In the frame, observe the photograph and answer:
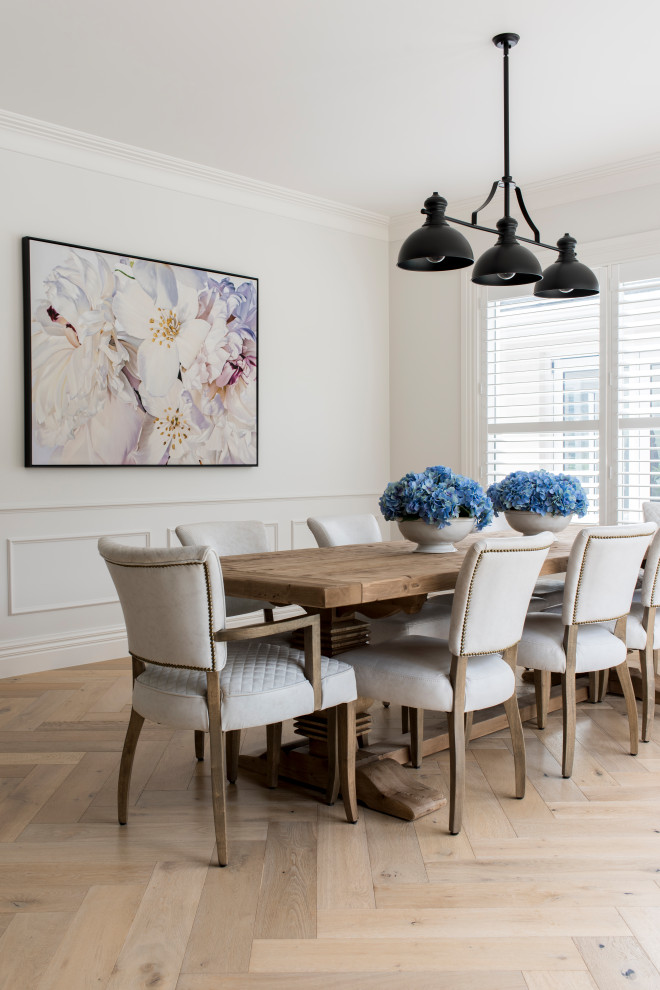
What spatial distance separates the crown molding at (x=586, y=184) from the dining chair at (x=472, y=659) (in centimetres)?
327

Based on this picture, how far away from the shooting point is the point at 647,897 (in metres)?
2.15

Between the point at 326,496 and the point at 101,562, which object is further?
the point at 326,496

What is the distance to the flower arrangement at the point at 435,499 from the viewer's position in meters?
3.21

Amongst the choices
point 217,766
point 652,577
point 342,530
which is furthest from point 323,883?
point 342,530

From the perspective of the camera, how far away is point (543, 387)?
18.1 ft

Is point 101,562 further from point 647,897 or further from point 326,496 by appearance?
point 647,897

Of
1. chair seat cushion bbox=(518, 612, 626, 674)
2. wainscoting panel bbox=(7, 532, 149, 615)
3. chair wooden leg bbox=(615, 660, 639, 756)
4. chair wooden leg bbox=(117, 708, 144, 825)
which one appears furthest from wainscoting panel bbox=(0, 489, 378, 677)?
chair wooden leg bbox=(615, 660, 639, 756)

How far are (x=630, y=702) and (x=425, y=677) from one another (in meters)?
1.04

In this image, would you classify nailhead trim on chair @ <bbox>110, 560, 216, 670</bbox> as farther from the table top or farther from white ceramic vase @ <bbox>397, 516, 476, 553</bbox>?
white ceramic vase @ <bbox>397, 516, 476, 553</bbox>

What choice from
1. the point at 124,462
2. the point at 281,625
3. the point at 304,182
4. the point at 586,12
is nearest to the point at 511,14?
the point at 586,12

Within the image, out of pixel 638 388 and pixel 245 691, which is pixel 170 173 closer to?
pixel 638 388

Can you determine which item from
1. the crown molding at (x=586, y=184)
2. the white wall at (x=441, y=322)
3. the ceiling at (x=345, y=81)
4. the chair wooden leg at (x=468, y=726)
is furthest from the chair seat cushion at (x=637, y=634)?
the crown molding at (x=586, y=184)

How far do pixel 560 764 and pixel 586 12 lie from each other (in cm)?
290

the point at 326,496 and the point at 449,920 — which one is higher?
the point at 326,496
